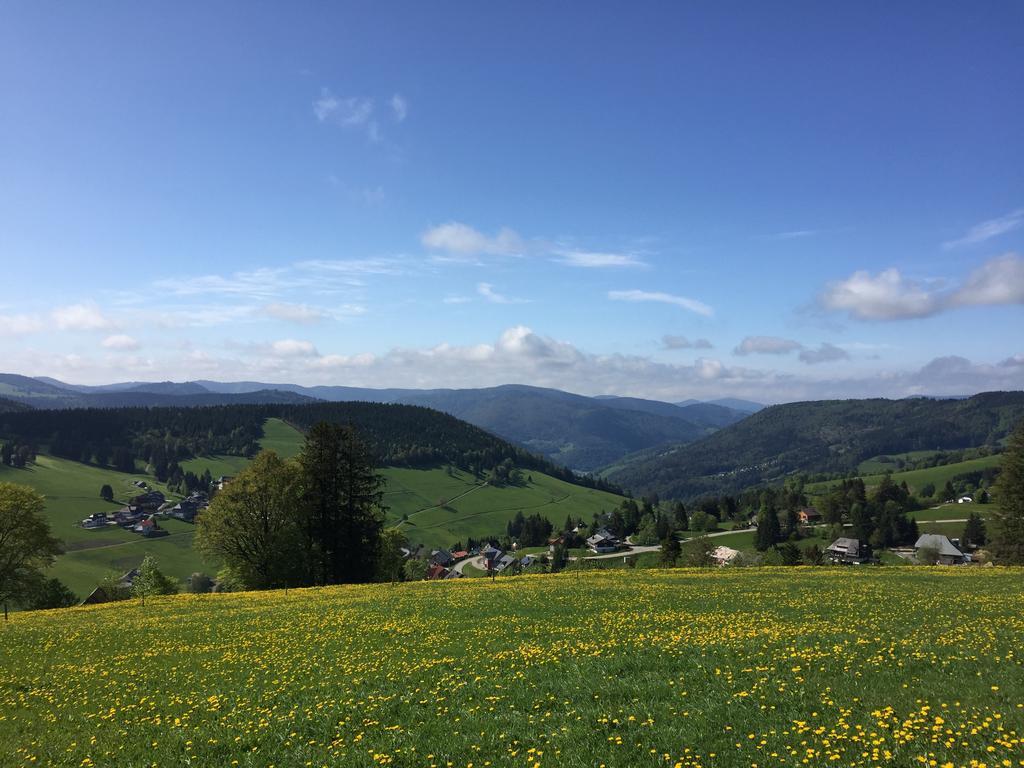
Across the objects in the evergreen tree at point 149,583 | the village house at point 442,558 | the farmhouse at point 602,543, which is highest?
the evergreen tree at point 149,583

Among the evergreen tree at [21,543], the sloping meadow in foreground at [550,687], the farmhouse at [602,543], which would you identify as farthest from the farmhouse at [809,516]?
the evergreen tree at [21,543]

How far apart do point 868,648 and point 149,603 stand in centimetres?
4302

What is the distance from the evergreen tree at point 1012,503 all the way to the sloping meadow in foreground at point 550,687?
41995mm

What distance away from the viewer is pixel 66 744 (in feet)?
39.8

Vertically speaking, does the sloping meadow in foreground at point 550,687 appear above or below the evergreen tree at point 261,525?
above

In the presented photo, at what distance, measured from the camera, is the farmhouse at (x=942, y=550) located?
110 meters

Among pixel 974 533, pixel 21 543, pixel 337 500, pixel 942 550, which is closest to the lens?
pixel 21 543

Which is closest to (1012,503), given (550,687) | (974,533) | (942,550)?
(550,687)

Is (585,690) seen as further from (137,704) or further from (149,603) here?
(149,603)

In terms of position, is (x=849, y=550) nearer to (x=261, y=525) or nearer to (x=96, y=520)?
(x=261, y=525)

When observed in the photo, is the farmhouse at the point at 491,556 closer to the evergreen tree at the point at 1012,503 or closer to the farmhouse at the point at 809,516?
the farmhouse at the point at 809,516

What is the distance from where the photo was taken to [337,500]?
5141 cm

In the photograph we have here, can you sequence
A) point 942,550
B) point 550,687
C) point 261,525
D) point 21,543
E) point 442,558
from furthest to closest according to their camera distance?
point 442,558 < point 942,550 < point 261,525 < point 21,543 < point 550,687

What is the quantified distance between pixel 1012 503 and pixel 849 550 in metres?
90.0
